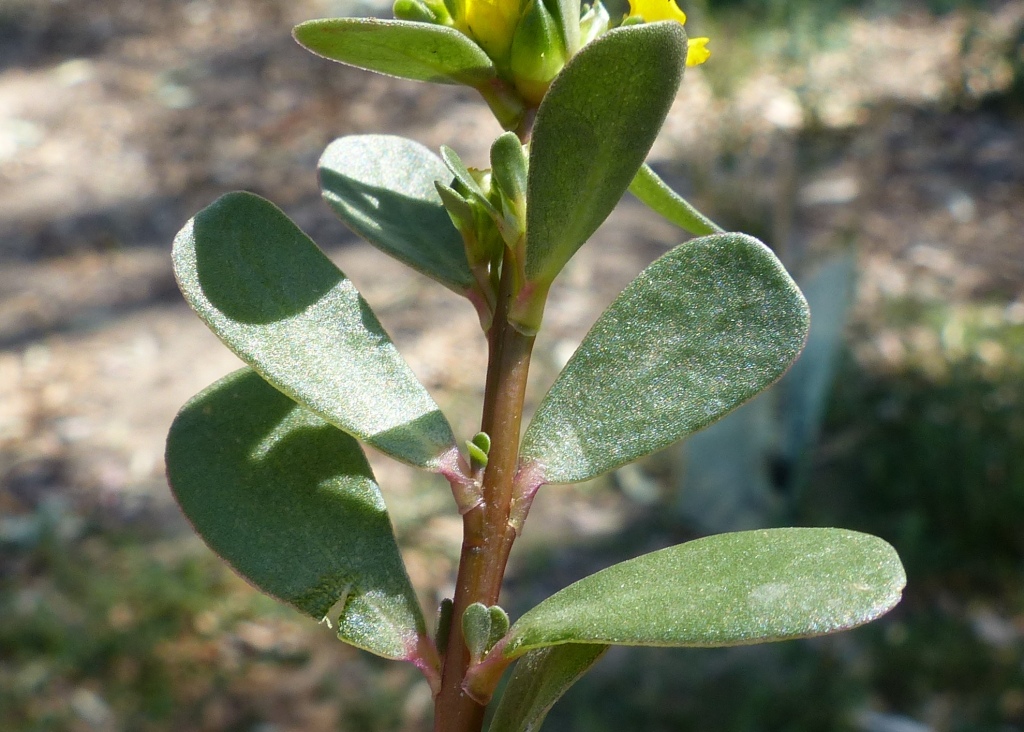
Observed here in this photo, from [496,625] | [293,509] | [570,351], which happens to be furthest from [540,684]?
[570,351]

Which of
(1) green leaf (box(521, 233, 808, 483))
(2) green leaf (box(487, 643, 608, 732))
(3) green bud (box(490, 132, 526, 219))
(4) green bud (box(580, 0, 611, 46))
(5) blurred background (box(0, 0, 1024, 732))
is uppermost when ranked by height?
(4) green bud (box(580, 0, 611, 46))

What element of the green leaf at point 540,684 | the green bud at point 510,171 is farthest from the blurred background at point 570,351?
the green bud at point 510,171

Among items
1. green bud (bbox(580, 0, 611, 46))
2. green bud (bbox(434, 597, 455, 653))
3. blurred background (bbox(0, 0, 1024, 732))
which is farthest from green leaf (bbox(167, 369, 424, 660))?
blurred background (bbox(0, 0, 1024, 732))

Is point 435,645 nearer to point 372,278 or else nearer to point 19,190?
point 372,278

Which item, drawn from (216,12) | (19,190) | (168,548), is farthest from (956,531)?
(216,12)

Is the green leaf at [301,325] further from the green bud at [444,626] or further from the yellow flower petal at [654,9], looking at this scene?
the yellow flower petal at [654,9]

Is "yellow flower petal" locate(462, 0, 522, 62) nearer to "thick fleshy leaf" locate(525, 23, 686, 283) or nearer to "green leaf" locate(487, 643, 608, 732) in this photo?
"thick fleshy leaf" locate(525, 23, 686, 283)
